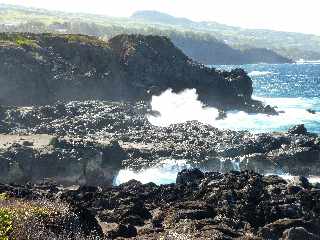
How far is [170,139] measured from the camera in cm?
6750

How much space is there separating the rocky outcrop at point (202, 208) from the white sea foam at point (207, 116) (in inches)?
1839

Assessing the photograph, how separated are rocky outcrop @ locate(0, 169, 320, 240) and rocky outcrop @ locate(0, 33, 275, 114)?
44544 millimetres

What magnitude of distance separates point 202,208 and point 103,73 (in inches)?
2494

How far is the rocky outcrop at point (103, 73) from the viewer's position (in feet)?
283

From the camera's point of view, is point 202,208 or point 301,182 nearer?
point 202,208

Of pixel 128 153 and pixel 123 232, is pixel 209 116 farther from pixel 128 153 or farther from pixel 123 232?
pixel 123 232

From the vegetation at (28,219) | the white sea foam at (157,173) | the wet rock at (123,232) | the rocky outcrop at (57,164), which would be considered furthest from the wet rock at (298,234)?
the rocky outcrop at (57,164)

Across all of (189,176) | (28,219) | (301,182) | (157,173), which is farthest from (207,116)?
(28,219)

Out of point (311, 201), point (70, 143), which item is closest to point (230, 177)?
point (311, 201)

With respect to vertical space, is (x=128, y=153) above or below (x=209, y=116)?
above

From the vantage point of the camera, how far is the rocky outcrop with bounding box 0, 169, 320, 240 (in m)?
31.1

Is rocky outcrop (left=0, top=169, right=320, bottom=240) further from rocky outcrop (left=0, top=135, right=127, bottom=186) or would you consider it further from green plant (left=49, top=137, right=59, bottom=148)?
green plant (left=49, top=137, right=59, bottom=148)

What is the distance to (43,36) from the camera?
102125 millimetres

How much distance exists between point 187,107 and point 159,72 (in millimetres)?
9539
